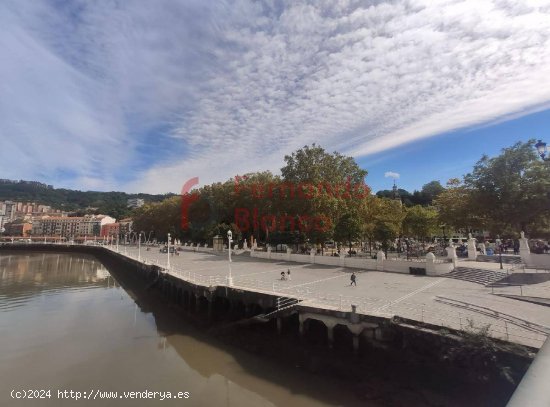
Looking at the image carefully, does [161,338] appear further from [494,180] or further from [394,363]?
[494,180]

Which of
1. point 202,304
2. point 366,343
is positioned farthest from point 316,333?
point 202,304

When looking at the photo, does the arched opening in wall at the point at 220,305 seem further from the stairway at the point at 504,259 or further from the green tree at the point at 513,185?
the green tree at the point at 513,185

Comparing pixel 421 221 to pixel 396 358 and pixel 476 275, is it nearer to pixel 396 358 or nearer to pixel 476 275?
pixel 476 275

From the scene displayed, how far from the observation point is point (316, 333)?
1659 centimetres

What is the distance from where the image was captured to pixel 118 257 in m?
61.3

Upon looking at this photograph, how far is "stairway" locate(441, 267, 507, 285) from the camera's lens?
21484 millimetres

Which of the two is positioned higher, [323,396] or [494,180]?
[494,180]

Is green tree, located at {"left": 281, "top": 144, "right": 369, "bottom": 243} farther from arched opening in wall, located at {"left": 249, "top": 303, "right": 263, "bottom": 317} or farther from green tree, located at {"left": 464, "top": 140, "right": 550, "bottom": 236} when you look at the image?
arched opening in wall, located at {"left": 249, "top": 303, "right": 263, "bottom": 317}

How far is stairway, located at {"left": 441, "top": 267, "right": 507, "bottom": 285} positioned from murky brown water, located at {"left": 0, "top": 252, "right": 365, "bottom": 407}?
14.1 meters

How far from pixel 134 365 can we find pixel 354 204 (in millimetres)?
29314

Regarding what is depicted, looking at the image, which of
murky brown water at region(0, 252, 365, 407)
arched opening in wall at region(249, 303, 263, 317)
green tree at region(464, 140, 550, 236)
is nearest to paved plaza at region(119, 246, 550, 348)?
arched opening in wall at region(249, 303, 263, 317)

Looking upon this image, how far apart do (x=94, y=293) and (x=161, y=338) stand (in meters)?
19.3

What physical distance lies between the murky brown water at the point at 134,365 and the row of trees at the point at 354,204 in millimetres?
19888

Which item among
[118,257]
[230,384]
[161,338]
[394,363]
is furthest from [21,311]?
[118,257]
